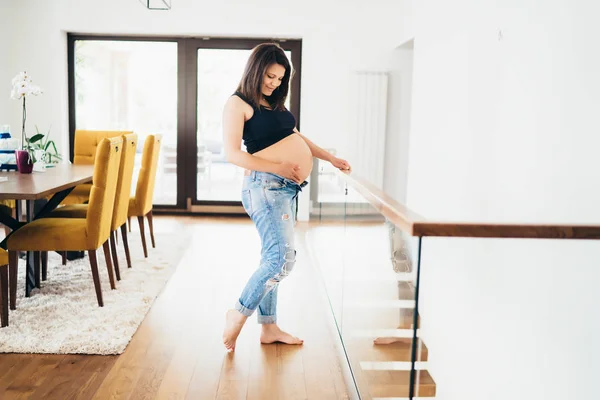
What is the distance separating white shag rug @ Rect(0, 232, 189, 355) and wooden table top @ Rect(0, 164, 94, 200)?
63cm

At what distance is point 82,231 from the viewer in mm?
3309

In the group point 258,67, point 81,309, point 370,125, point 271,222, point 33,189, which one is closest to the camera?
point 258,67

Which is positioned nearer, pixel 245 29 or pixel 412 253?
pixel 412 253

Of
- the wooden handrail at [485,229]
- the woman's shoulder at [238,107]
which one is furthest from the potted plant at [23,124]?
the wooden handrail at [485,229]

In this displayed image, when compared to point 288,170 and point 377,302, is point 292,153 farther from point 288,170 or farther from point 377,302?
point 377,302

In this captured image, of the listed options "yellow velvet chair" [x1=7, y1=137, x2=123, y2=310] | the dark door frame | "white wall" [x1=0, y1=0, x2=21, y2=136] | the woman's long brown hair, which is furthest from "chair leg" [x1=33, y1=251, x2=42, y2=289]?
"white wall" [x1=0, y1=0, x2=21, y2=136]

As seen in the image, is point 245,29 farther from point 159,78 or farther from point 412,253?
point 412,253

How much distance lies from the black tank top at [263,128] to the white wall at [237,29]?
411 centimetres

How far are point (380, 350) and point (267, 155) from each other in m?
0.99

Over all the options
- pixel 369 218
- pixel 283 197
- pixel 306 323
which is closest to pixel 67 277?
pixel 306 323

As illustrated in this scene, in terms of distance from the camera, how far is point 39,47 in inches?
257

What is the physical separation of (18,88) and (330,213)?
2.24m

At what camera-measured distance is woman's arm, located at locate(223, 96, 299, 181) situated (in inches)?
97.4

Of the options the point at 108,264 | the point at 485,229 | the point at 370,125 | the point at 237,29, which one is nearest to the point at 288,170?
the point at 485,229
